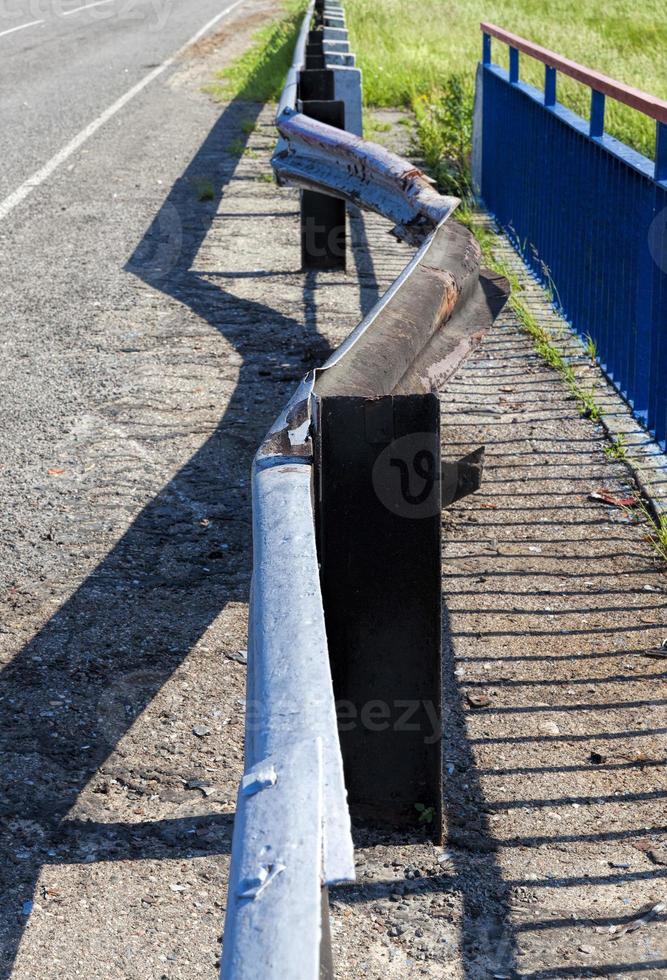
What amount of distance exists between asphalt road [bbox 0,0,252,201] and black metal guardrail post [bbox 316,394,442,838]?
8.37m

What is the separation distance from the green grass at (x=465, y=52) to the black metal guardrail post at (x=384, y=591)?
25.4ft

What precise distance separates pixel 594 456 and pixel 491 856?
99.5 inches

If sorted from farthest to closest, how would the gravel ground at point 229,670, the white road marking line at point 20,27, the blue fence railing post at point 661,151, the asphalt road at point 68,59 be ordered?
the white road marking line at point 20,27 < the asphalt road at point 68,59 < the blue fence railing post at point 661,151 < the gravel ground at point 229,670

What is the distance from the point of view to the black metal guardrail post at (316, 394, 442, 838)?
2.21 metres

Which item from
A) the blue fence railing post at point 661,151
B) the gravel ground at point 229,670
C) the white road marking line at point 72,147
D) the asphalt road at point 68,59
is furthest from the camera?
the asphalt road at point 68,59

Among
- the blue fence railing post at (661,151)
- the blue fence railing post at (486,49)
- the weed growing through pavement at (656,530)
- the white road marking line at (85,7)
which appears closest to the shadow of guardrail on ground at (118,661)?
the weed growing through pavement at (656,530)

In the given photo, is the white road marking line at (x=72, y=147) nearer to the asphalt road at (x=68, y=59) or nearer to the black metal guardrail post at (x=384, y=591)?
the asphalt road at (x=68, y=59)

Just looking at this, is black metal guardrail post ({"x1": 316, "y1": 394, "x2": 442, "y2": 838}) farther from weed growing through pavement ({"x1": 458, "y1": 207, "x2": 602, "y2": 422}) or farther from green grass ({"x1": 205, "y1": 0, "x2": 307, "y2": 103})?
green grass ({"x1": 205, "y1": 0, "x2": 307, "y2": 103})

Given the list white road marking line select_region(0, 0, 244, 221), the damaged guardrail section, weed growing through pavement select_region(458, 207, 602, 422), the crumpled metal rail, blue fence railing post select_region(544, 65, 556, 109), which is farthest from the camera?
white road marking line select_region(0, 0, 244, 221)

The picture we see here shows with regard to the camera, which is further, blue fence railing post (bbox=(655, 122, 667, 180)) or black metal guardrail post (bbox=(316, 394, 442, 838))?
blue fence railing post (bbox=(655, 122, 667, 180))

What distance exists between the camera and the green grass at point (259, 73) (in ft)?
51.1

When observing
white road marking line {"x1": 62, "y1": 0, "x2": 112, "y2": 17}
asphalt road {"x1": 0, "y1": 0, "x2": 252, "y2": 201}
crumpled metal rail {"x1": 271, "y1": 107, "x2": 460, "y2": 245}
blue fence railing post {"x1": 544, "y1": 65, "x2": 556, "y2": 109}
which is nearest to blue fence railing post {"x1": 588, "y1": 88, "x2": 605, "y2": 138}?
crumpled metal rail {"x1": 271, "y1": 107, "x2": 460, "y2": 245}

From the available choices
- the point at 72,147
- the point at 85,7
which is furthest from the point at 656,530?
the point at 85,7

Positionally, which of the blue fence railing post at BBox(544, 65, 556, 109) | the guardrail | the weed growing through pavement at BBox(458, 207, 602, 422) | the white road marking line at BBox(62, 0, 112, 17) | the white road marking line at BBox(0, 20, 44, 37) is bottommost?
the weed growing through pavement at BBox(458, 207, 602, 422)
